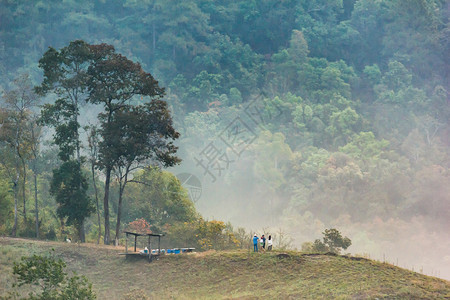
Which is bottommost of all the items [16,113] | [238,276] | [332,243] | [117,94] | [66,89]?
[238,276]

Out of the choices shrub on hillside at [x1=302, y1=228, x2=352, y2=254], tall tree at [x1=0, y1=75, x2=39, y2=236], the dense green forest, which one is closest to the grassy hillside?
shrub on hillside at [x1=302, y1=228, x2=352, y2=254]

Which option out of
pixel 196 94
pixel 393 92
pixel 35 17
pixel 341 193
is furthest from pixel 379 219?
pixel 35 17

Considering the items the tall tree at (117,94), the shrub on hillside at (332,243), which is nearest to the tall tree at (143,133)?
the tall tree at (117,94)

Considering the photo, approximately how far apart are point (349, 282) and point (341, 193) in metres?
88.6

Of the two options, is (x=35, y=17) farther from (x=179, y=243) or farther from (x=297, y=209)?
(x=179, y=243)

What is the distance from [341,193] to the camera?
130m

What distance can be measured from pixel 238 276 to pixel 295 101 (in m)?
114

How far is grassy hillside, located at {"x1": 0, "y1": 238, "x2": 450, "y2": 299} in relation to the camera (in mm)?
41312

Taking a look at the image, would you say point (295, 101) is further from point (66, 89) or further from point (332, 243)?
point (332, 243)

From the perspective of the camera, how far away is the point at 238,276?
46469 millimetres

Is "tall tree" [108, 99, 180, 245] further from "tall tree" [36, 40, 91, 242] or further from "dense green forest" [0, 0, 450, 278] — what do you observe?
"dense green forest" [0, 0, 450, 278]

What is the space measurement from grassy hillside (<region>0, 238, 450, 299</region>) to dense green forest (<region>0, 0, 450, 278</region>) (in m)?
38.8

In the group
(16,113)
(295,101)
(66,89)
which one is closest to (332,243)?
(66,89)

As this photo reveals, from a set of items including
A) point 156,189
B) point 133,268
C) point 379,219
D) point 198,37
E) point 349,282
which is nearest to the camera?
point 349,282
